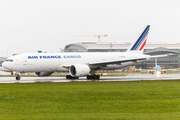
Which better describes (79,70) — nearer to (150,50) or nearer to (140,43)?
(140,43)

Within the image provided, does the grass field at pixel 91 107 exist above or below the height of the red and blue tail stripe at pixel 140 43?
below

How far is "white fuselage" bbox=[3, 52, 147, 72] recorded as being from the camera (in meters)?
42.7

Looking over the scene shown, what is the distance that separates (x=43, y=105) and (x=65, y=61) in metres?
27.0

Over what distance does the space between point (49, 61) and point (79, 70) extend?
450 cm

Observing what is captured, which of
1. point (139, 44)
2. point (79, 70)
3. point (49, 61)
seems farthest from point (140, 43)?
point (49, 61)

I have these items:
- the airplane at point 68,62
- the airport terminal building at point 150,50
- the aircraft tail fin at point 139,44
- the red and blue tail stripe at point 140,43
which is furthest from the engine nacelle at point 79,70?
the airport terminal building at point 150,50

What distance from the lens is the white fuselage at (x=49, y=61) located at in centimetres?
4272

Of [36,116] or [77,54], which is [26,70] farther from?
[36,116]

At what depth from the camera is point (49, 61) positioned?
43906mm

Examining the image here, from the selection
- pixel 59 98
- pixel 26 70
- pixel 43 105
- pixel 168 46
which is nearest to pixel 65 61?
pixel 26 70

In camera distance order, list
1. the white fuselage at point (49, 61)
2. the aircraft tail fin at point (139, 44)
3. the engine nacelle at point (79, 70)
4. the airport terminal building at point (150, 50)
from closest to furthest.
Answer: the engine nacelle at point (79, 70), the white fuselage at point (49, 61), the aircraft tail fin at point (139, 44), the airport terminal building at point (150, 50)

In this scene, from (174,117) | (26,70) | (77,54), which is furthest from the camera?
(77,54)

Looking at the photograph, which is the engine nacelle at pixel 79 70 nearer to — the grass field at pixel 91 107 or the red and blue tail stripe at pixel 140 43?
the red and blue tail stripe at pixel 140 43

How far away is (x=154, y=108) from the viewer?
56.9 feet
